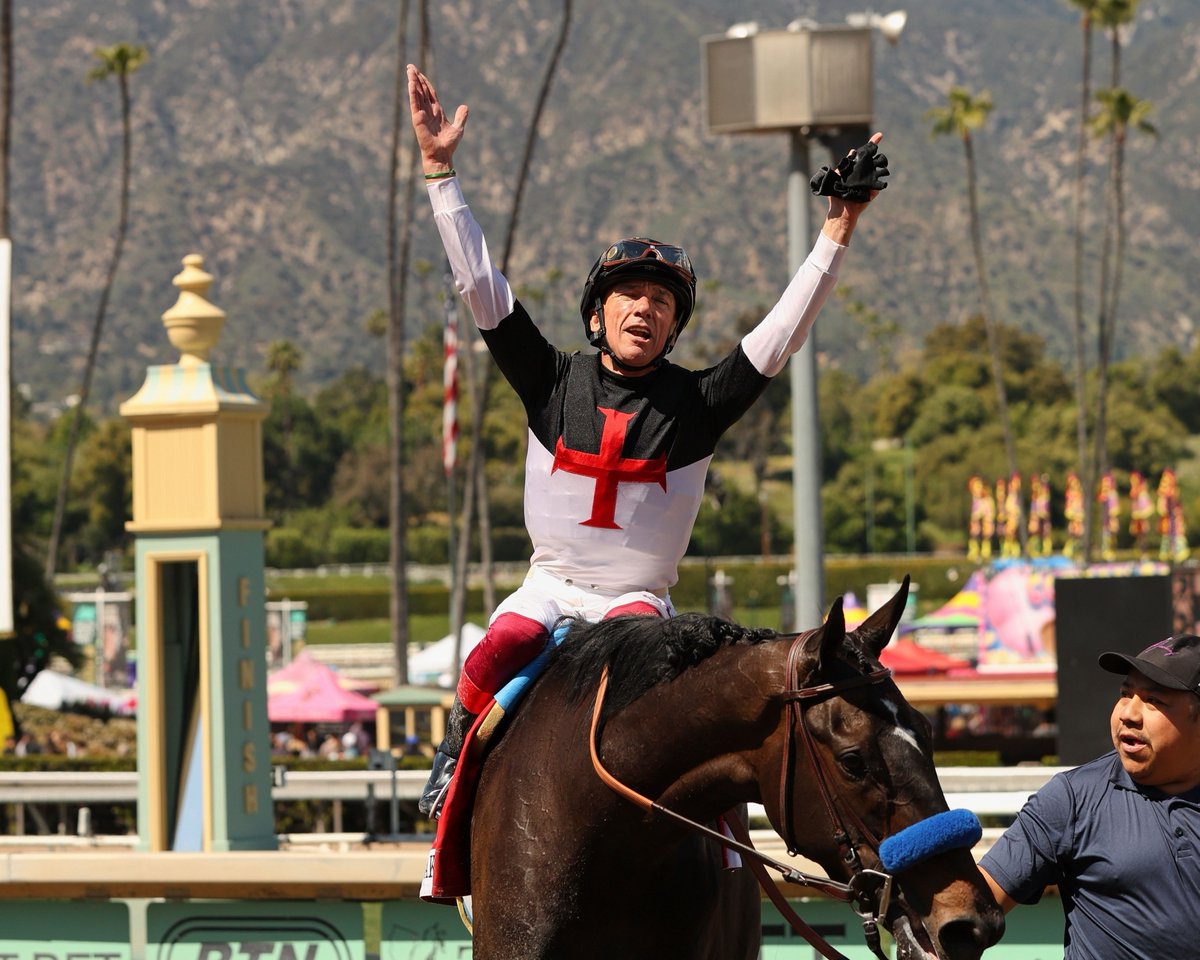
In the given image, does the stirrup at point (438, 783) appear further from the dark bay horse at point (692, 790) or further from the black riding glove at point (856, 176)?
the black riding glove at point (856, 176)

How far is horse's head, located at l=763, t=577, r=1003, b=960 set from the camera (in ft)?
11.6

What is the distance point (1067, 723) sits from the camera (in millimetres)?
11102

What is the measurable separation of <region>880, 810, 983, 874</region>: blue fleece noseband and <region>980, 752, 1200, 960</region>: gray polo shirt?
97 cm

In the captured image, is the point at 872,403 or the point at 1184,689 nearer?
the point at 1184,689

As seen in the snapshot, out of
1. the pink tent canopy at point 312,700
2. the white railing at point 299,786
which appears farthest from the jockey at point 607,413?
the pink tent canopy at point 312,700

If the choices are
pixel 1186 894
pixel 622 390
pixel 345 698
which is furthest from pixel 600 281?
pixel 345 698

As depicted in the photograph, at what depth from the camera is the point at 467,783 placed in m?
4.70

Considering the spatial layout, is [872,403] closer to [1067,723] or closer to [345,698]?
[345,698]

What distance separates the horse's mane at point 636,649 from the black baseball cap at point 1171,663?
0.96 metres

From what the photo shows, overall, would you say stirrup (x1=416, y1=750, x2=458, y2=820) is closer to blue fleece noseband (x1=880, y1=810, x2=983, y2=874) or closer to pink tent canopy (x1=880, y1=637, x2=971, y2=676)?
blue fleece noseband (x1=880, y1=810, x2=983, y2=874)

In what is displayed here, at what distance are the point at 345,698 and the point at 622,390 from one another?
91.3 ft

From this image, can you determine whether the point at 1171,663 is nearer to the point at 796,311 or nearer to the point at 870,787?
the point at 870,787

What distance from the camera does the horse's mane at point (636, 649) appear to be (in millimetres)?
4133

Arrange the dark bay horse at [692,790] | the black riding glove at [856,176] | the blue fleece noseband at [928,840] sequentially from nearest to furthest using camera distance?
the blue fleece noseband at [928,840] < the dark bay horse at [692,790] < the black riding glove at [856,176]
